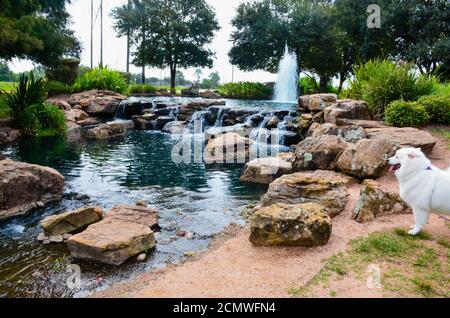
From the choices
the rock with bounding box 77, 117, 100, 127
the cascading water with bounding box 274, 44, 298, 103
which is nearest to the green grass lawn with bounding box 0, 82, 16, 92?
the rock with bounding box 77, 117, 100, 127

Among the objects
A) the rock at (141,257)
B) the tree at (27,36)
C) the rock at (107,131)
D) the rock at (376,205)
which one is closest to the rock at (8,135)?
the rock at (107,131)

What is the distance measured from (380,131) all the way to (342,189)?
4.24 m

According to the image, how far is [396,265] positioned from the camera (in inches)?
163

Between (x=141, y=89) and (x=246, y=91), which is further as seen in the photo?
(x=246, y=91)

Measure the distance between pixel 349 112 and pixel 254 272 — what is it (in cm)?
941

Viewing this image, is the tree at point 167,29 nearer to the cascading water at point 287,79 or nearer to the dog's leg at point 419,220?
the cascading water at point 287,79

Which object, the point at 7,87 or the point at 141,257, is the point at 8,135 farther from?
the point at 7,87

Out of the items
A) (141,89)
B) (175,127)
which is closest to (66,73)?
(141,89)

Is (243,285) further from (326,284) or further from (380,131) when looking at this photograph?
(380,131)

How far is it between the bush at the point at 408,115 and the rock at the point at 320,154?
306 cm

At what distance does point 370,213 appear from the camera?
18.8ft

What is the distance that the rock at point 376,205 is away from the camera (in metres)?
5.73

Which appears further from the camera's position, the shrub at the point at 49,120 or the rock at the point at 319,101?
the shrub at the point at 49,120

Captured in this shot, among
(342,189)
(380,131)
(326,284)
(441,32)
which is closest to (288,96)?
(441,32)
